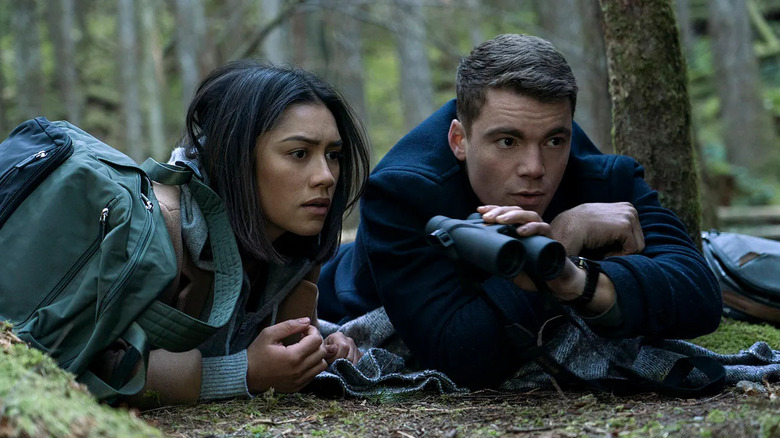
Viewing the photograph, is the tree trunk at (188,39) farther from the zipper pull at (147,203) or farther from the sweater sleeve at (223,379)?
the zipper pull at (147,203)

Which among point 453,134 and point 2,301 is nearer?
point 2,301

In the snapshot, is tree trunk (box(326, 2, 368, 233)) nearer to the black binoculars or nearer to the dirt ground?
the dirt ground

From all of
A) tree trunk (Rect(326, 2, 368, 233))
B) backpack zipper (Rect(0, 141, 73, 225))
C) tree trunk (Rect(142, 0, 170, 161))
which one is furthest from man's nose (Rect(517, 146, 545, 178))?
tree trunk (Rect(142, 0, 170, 161))

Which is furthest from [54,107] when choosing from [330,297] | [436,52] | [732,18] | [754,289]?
[754,289]

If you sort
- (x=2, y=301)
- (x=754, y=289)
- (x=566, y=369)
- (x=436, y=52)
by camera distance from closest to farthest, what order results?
1. (x=2, y=301)
2. (x=566, y=369)
3. (x=754, y=289)
4. (x=436, y=52)

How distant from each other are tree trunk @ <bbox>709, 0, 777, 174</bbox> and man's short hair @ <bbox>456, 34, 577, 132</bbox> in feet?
56.3

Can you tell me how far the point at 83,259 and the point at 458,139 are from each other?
158 cm

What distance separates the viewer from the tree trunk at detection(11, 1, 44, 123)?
12.1 m

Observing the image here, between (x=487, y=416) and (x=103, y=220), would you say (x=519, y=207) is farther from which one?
(x=103, y=220)

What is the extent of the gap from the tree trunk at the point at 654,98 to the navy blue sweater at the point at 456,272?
61 cm

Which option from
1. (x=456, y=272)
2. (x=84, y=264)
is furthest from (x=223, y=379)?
(x=456, y=272)

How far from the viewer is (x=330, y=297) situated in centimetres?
425

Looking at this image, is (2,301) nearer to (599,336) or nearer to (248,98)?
(248,98)

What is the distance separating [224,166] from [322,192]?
1.31 feet
